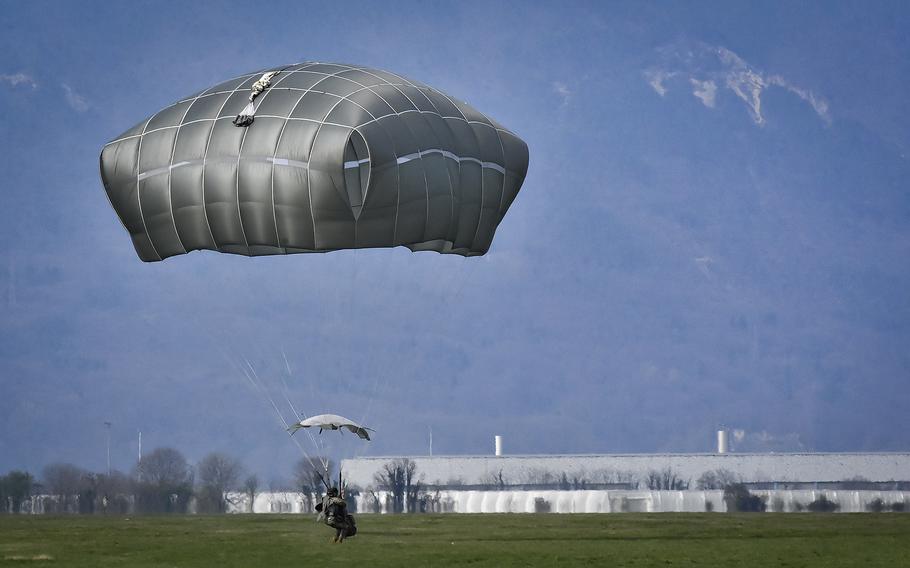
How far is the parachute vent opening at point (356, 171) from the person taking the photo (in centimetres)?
3603

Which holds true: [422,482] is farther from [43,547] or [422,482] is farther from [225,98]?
[225,98]

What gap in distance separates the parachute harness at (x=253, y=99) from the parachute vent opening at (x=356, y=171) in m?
2.95

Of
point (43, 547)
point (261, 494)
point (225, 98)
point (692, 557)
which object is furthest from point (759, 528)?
point (261, 494)

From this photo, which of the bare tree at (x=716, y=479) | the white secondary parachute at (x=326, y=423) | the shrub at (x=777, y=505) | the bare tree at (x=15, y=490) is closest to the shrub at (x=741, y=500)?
the shrub at (x=777, y=505)

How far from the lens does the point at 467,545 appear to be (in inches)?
2302

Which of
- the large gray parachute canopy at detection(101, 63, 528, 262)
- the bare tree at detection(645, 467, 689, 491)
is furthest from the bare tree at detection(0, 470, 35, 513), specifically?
the large gray parachute canopy at detection(101, 63, 528, 262)

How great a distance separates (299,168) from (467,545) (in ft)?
88.3

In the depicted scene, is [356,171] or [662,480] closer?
[356,171]

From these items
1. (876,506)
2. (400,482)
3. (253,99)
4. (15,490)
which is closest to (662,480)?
(876,506)

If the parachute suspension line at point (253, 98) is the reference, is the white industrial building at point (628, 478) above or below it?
below

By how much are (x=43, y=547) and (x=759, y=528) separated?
40080mm

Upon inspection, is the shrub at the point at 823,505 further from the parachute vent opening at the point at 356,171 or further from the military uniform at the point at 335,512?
the parachute vent opening at the point at 356,171

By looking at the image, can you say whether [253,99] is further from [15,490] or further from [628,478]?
[628,478]

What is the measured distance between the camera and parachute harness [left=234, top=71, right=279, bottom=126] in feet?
121
